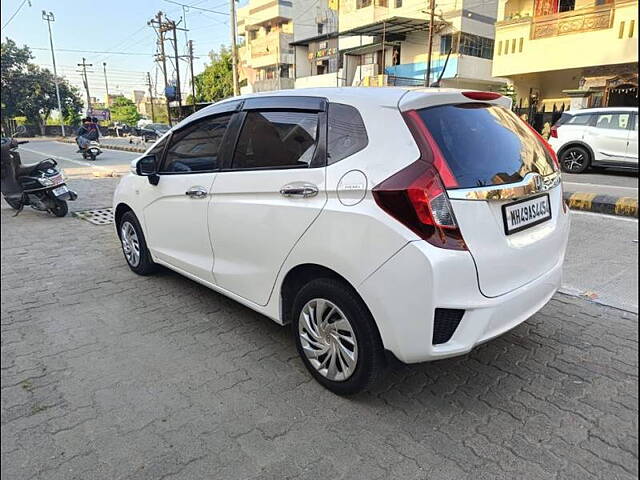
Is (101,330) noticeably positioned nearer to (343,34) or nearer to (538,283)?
(538,283)

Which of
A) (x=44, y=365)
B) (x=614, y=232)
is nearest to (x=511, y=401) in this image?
(x=44, y=365)

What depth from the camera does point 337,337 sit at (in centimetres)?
232

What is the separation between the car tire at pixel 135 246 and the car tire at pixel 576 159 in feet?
34.0

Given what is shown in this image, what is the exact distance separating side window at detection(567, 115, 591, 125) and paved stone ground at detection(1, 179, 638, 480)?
29.4 ft

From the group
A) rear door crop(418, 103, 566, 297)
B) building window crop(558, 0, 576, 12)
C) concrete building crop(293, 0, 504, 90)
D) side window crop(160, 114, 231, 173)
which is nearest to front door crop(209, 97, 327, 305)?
side window crop(160, 114, 231, 173)

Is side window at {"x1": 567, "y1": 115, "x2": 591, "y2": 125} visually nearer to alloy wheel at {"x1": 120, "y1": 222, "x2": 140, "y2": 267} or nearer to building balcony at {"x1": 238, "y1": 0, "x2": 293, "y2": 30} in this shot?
alloy wheel at {"x1": 120, "y1": 222, "x2": 140, "y2": 267}

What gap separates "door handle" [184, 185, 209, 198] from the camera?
300 cm

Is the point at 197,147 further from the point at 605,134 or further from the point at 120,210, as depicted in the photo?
the point at 605,134

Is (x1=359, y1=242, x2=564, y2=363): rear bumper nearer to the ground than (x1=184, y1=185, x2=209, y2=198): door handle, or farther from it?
nearer to the ground

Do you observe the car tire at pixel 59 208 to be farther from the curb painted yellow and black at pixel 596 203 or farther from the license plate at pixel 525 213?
the curb painted yellow and black at pixel 596 203

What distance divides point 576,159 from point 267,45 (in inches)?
1384

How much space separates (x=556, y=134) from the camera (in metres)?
11.0

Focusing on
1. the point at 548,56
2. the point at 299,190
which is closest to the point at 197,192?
the point at 299,190

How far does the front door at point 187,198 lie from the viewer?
10.0 ft
